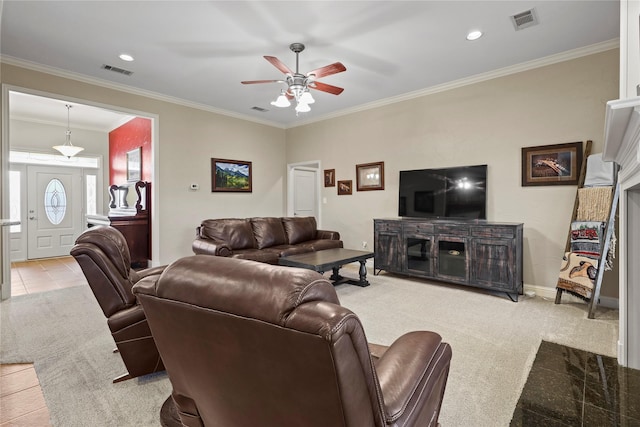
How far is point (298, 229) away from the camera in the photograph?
5.59 m

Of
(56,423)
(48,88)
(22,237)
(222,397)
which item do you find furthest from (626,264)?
(22,237)

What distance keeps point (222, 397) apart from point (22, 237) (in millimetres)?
8014

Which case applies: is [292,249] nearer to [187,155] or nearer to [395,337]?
[395,337]

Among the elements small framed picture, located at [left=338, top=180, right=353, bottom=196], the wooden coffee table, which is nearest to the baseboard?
the wooden coffee table

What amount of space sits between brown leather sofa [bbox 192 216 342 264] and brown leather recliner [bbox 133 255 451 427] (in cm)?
339

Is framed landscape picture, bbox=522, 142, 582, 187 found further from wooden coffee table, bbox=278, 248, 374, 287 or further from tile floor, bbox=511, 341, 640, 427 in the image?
wooden coffee table, bbox=278, 248, 374, 287

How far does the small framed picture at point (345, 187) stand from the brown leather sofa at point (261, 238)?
82 centimetres

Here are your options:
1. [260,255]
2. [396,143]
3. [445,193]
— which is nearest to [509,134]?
[445,193]

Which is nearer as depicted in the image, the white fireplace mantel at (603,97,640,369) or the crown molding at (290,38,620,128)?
the white fireplace mantel at (603,97,640,369)

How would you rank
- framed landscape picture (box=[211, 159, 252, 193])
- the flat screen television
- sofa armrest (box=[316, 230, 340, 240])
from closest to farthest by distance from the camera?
the flat screen television → sofa armrest (box=[316, 230, 340, 240]) → framed landscape picture (box=[211, 159, 252, 193])

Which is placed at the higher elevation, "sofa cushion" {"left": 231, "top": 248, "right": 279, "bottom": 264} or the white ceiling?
the white ceiling

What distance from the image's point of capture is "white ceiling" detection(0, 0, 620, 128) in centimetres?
286

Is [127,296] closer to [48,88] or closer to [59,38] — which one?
[59,38]

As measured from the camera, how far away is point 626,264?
86.4 inches
